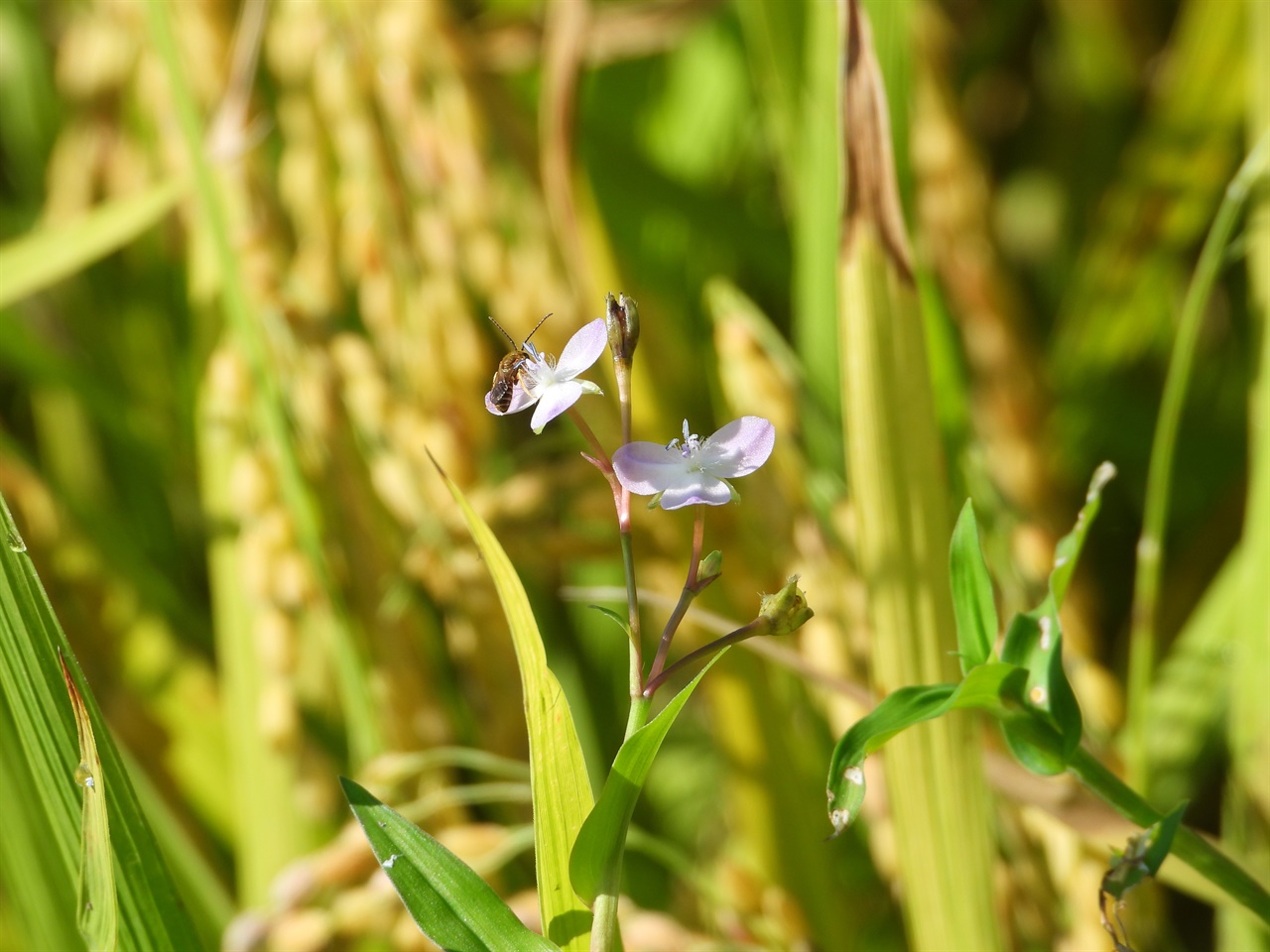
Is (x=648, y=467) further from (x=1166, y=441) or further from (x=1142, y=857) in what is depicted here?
(x=1166, y=441)

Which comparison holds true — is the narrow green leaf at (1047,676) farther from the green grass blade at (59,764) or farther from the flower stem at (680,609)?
the green grass blade at (59,764)

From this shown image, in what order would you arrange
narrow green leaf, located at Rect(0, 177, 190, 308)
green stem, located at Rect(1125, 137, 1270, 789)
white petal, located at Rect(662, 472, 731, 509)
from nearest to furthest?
white petal, located at Rect(662, 472, 731, 509) < green stem, located at Rect(1125, 137, 1270, 789) < narrow green leaf, located at Rect(0, 177, 190, 308)

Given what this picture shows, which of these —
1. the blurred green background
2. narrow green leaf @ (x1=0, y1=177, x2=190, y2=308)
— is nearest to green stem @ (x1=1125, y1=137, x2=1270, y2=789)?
the blurred green background

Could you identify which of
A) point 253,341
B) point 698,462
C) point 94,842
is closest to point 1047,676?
point 698,462

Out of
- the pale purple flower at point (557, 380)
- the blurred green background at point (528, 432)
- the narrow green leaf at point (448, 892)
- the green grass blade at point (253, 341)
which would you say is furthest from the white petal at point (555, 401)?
the green grass blade at point (253, 341)

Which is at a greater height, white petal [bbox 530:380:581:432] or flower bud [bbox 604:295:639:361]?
flower bud [bbox 604:295:639:361]

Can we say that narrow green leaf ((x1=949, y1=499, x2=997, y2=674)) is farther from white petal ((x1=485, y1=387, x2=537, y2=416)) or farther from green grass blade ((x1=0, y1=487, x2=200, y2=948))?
green grass blade ((x1=0, y1=487, x2=200, y2=948))

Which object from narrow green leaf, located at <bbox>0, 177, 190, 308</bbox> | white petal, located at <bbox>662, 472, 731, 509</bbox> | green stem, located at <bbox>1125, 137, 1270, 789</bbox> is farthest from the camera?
narrow green leaf, located at <bbox>0, 177, 190, 308</bbox>
